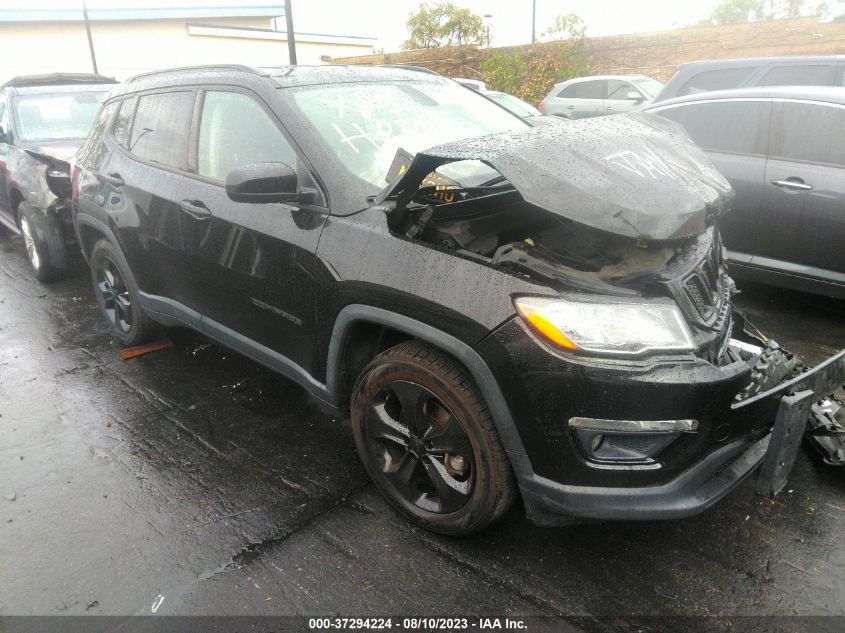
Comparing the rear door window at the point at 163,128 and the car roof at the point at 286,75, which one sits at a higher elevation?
the car roof at the point at 286,75

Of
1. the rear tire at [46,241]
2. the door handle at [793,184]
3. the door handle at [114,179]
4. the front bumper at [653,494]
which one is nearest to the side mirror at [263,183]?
the front bumper at [653,494]

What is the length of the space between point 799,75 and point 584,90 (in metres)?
7.28

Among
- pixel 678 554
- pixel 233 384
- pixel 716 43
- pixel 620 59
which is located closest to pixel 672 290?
pixel 678 554

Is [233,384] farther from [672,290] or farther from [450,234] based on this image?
[672,290]

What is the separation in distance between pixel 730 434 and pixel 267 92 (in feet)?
7.95

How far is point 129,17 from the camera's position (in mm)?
28438

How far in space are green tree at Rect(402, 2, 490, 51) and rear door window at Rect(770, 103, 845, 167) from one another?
28.8 metres

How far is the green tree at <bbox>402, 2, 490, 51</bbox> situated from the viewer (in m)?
31.2

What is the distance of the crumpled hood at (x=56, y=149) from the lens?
5.60 meters

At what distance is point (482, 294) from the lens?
2092mm

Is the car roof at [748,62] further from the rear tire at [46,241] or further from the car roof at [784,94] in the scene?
the rear tire at [46,241]

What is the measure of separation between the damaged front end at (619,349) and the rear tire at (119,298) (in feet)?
8.63

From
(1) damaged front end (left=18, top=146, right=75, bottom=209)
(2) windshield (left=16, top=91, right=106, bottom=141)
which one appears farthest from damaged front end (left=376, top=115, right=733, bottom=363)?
(2) windshield (left=16, top=91, right=106, bottom=141)

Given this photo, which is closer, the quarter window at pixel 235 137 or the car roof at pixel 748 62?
the quarter window at pixel 235 137
